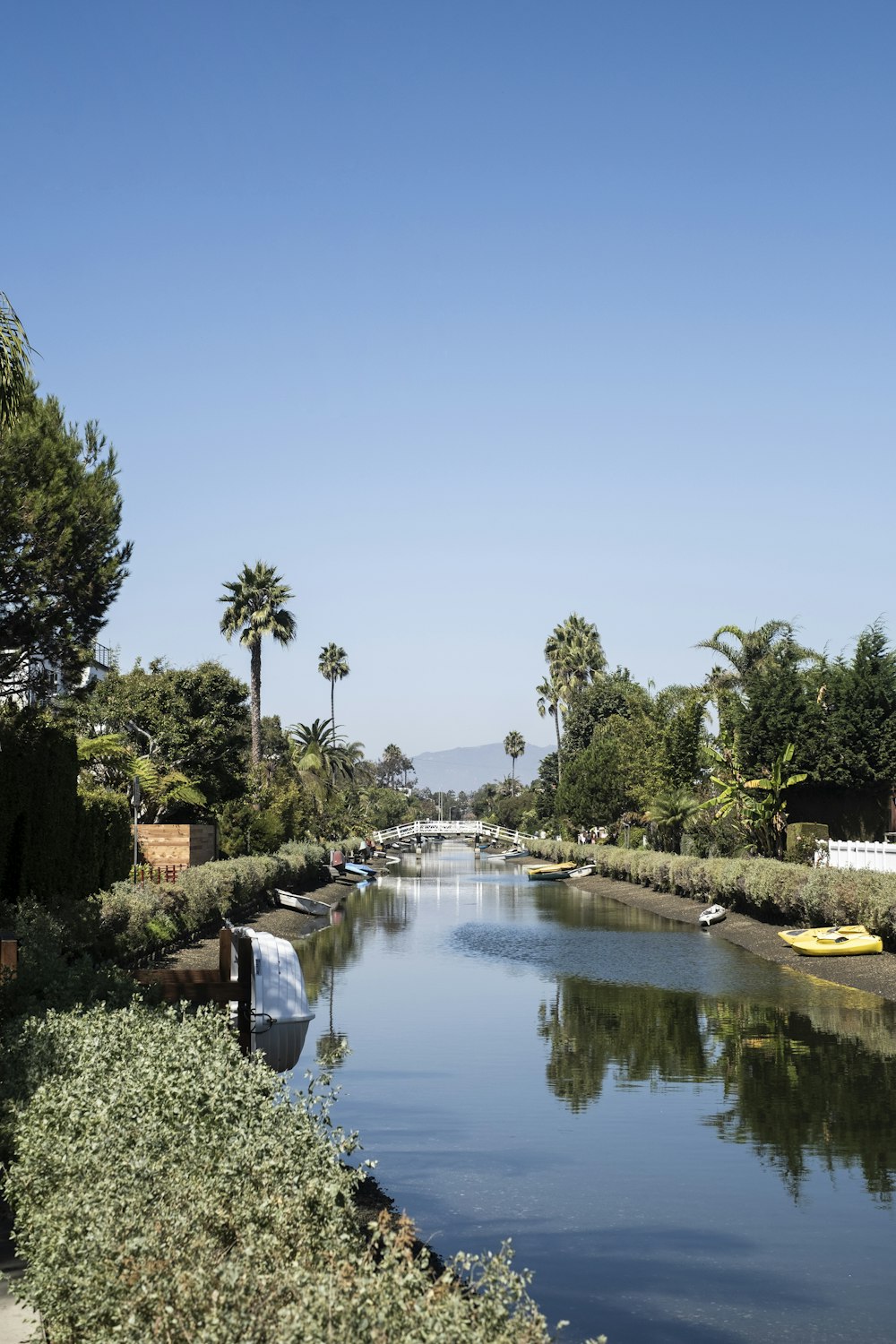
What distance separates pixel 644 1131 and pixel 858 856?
1020 inches

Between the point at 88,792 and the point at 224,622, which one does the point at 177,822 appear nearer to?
the point at 88,792

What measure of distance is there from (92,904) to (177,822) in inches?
1132

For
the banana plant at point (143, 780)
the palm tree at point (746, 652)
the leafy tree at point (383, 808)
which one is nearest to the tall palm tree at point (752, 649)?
the palm tree at point (746, 652)

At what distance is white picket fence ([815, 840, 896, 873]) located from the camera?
39062 mm

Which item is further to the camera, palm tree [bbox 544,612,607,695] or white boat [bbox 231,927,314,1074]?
palm tree [bbox 544,612,607,695]

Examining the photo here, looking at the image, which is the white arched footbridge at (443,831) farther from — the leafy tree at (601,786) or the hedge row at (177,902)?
the hedge row at (177,902)

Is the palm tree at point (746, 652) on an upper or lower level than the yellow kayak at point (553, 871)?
upper

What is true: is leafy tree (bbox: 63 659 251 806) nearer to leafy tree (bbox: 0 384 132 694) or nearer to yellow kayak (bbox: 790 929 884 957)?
leafy tree (bbox: 0 384 132 694)

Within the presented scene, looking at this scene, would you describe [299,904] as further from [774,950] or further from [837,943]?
[837,943]

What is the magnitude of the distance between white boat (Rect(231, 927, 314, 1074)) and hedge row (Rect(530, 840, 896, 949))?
1814cm

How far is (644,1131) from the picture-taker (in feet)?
59.4

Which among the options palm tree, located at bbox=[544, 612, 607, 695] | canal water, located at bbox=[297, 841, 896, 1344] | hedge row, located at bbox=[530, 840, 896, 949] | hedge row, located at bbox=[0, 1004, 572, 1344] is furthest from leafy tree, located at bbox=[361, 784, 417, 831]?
hedge row, located at bbox=[0, 1004, 572, 1344]

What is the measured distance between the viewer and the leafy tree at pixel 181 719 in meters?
53.4

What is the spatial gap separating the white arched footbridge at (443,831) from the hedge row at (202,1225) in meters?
124
